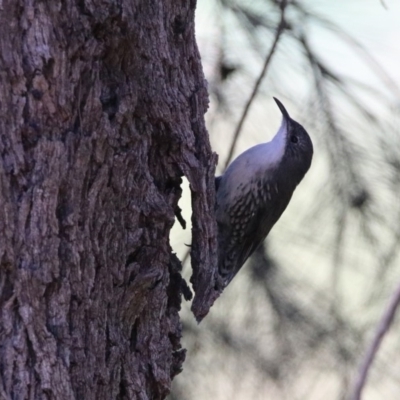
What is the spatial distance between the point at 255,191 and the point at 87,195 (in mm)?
1373

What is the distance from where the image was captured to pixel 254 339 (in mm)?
2980

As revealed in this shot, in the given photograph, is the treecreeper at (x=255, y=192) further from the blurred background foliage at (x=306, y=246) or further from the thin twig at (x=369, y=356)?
the thin twig at (x=369, y=356)

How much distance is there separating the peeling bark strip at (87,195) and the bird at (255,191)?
3.43 feet

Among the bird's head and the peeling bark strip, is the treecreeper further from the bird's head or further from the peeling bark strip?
the peeling bark strip

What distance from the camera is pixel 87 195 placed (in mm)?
1684

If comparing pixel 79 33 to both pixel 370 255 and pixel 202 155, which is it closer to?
pixel 202 155

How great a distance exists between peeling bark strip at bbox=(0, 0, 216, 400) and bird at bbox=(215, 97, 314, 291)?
104 centimetres

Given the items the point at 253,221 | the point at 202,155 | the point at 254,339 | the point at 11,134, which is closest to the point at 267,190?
the point at 253,221

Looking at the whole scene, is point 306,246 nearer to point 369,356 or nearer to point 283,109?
point 283,109

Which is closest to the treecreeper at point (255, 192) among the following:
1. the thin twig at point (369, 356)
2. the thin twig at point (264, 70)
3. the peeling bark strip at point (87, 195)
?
the thin twig at point (264, 70)

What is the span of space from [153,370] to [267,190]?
4.19 feet

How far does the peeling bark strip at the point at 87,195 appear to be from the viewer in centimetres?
161

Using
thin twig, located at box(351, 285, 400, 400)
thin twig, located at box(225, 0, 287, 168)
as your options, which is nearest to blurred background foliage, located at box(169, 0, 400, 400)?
thin twig, located at box(225, 0, 287, 168)

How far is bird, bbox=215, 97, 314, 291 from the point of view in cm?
291
